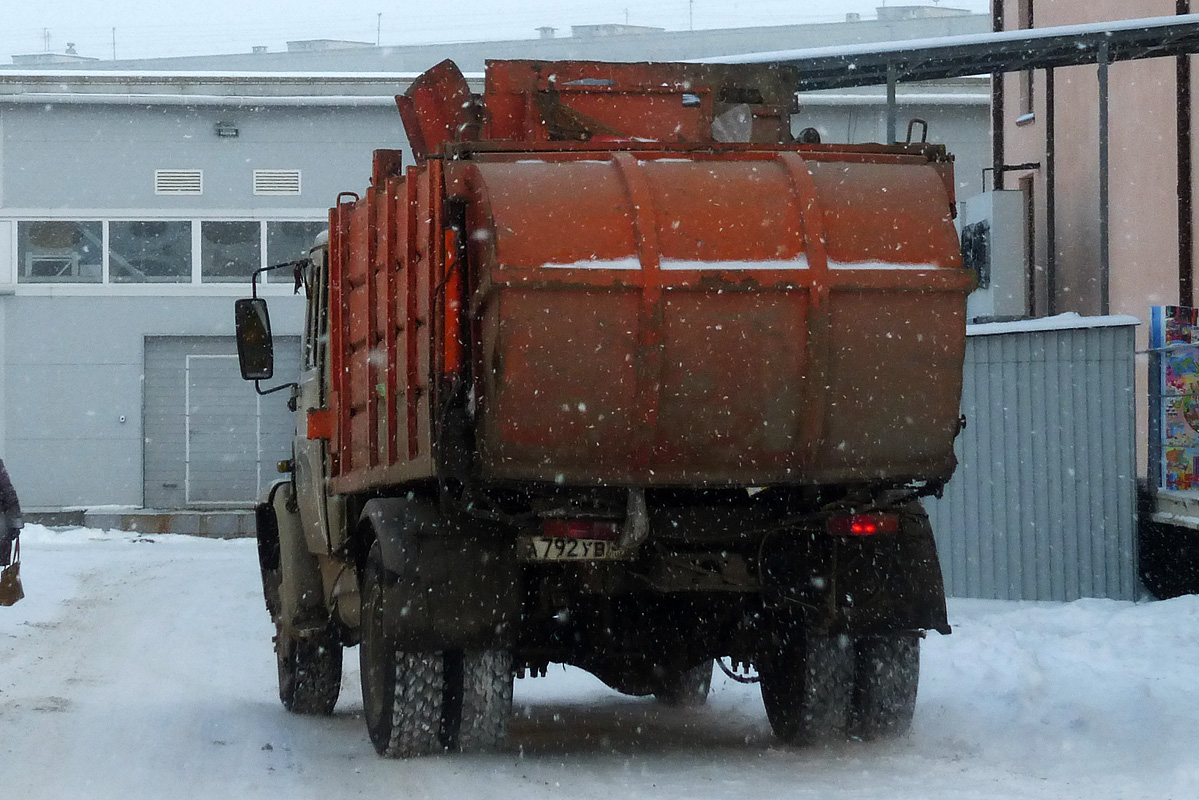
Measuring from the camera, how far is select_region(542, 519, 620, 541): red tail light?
7.16 meters

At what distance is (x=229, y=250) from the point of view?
98.5ft

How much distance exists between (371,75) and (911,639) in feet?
75.9

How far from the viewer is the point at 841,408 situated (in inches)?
280

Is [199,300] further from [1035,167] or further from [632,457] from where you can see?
[632,457]

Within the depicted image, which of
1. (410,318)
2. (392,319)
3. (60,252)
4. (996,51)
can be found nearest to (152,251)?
(60,252)

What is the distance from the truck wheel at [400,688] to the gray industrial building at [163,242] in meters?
22.0

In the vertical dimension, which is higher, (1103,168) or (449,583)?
(1103,168)

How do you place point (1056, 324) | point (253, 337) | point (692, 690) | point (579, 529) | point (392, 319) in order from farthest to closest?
point (1056, 324)
point (692, 690)
point (253, 337)
point (392, 319)
point (579, 529)

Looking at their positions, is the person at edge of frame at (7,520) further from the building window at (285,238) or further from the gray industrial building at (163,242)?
the building window at (285,238)

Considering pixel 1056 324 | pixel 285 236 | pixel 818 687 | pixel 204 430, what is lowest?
pixel 818 687

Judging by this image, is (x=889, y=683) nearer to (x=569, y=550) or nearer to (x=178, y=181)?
(x=569, y=550)

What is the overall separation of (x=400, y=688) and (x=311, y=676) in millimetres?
2682

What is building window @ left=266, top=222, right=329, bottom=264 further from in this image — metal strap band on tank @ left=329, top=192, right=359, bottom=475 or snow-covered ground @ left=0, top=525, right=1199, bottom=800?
metal strap band on tank @ left=329, top=192, right=359, bottom=475

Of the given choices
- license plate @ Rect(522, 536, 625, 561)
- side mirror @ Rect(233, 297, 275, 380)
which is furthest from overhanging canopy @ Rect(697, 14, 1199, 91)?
license plate @ Rect(522, 536, 625, 561)
